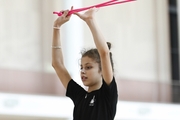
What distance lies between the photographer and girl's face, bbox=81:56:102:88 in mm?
1596

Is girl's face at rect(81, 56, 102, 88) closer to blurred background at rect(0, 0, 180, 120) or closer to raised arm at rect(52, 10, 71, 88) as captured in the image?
raised arm at rect(52, 10, 71, 88)

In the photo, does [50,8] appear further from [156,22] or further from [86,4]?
[156,22]

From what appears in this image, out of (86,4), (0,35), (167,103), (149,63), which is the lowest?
(167,103)

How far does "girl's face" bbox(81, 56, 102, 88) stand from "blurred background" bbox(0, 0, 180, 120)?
1607 mm

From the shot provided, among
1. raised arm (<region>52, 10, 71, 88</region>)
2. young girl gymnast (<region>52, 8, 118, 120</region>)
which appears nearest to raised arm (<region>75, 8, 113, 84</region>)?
young girl gymnast (<region>52, 8, 118, 120</region>)

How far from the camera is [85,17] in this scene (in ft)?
5.08

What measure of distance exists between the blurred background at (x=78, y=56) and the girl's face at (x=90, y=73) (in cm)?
161

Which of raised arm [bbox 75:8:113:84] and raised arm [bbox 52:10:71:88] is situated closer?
raised arm [bbox 75:8:113:84]

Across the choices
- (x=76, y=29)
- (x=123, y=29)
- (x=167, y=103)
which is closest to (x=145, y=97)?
(x=167, y=103)

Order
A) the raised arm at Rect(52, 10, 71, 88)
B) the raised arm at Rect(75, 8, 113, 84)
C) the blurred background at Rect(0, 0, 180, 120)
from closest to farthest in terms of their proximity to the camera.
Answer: the raised arm at Rect(75, 8, 113, 84) < the raised arm at Rect(52, 10, 71, 88) < the blurred background at Rect(0, 0, 180, 120)

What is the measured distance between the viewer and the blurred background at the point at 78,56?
3.45 meters

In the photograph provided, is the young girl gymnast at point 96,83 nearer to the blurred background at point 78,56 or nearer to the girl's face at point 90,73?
the girl's face at point 90,73

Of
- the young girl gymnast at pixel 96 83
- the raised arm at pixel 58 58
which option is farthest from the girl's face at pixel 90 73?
the raised arm at pixel 58 58

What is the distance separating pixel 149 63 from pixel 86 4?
95 cm
